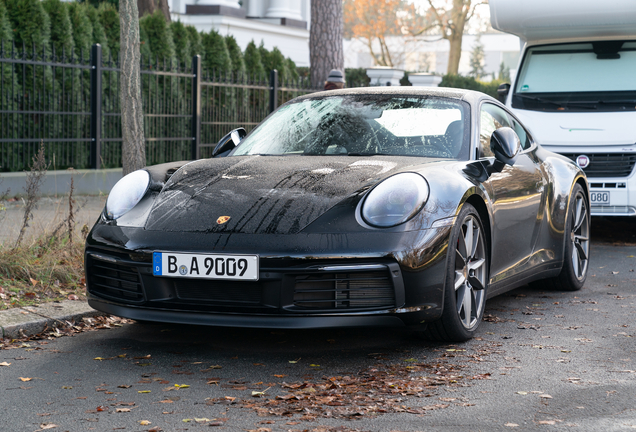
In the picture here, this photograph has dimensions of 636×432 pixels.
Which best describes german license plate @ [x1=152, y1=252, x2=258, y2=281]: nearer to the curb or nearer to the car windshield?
the curb

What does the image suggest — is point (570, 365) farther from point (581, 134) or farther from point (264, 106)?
point (264, 106)

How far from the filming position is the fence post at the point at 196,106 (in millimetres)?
12777

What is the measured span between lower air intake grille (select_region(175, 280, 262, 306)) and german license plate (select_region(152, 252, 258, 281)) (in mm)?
56

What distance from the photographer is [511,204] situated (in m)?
5.29

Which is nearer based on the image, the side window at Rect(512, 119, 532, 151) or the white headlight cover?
the white headlight cover

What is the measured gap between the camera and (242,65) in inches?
624

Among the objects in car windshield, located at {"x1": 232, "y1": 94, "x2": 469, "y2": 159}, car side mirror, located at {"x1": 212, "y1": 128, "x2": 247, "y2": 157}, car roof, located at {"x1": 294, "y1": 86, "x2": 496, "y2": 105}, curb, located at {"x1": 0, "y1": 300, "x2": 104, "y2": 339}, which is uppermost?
car roof, located at {"x1": 294, "y1": 86, "x2": 496, "y2": 105}

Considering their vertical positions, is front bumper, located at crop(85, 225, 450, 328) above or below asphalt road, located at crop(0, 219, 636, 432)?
above

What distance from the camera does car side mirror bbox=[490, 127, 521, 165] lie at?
5203 mm

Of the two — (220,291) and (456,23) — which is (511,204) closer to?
(220,291)

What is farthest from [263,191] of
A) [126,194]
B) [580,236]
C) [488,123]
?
[580,236]

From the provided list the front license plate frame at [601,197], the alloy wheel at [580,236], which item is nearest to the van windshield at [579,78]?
the front license plate frame at [601,197]

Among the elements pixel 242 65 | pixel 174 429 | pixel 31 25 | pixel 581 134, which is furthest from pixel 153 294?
pixel 242 65

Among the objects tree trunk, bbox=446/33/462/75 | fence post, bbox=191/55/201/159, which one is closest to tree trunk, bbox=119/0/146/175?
fence post, bbox=191/55/201/159
